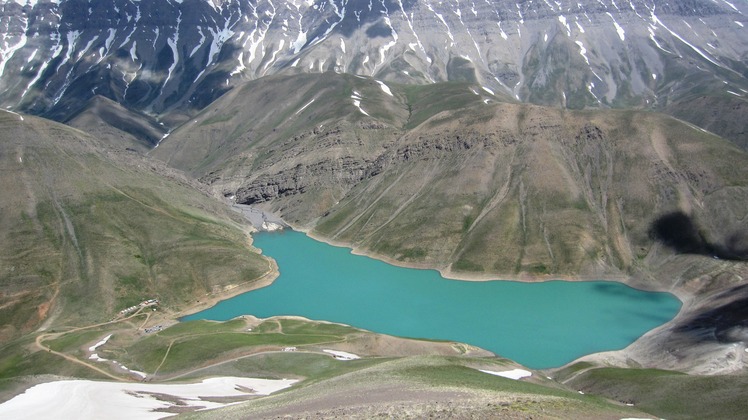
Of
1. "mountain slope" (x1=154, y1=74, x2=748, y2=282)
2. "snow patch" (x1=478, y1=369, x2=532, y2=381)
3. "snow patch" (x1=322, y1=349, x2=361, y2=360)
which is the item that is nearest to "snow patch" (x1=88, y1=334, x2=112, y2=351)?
"snow patch" (x1=322, y1=349, x2=361, y2=360)

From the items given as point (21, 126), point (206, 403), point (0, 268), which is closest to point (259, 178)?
point (21, 126)

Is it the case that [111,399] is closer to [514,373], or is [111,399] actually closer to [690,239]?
[514,373]

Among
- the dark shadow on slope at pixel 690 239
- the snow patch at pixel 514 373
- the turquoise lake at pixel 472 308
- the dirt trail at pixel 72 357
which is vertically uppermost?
the dark shadow on slope at pixel 690 239

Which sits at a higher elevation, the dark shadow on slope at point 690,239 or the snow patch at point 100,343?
the dark shadow on slope at point 690,239

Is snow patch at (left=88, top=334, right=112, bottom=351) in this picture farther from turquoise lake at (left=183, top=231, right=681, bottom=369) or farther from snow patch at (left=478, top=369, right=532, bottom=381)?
snow patch at (left=478, top=369, right=532, bottom=381)

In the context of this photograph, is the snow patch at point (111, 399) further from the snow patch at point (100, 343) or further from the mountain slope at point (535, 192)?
the mountain slope at point (535, 192)

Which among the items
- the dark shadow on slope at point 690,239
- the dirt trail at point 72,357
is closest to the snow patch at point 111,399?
the dirt trail at point 72,357
